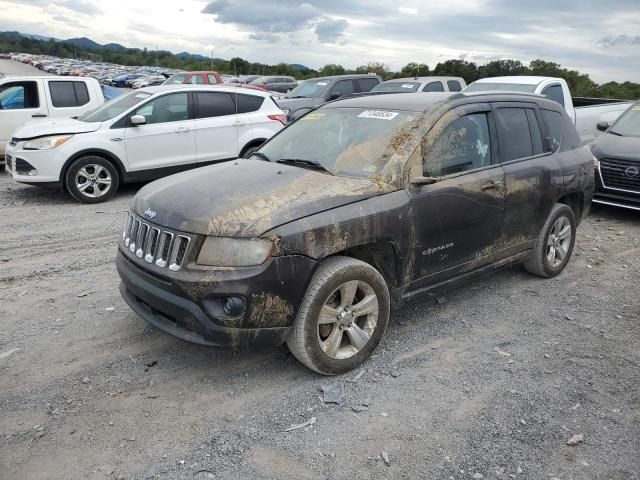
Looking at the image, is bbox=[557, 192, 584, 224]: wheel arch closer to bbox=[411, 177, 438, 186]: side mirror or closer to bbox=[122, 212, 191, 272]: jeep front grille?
bbox=[411, 177, 438, 186]: side mirror

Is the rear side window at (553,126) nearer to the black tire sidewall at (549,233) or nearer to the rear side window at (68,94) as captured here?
the black tire sidewall at (549,233)

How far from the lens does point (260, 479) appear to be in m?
2.78

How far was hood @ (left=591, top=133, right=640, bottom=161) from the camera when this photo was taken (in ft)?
25.5

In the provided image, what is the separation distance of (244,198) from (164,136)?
5.75 metres

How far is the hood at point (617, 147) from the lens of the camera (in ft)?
25.5

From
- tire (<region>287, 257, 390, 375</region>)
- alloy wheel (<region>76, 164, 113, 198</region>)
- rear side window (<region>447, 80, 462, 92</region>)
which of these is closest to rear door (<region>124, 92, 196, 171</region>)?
alloy wheel (<region>76, 164, 113, 198</region>)

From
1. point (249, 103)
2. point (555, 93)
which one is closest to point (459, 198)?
point (249, 103)

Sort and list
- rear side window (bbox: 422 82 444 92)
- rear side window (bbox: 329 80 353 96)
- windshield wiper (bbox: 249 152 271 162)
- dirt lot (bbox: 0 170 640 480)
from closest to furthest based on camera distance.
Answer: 1. dirt lot (bbox: 0 170 640 480)
2. windshield wiper (bbox: 249 152 271 162)
3. rear side window (bbox: 422 82 444 92)
4. rear side window (bbox: 329 80 353 96)

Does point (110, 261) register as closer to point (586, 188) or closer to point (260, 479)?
point (260, 479)

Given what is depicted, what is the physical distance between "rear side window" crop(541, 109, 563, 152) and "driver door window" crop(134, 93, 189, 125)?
5.80 m

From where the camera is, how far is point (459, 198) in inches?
164

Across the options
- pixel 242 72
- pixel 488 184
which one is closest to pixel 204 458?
pixel 488 184

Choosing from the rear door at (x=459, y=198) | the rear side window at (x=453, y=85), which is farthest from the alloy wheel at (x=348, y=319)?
the rear side window at (x=453, y=85)

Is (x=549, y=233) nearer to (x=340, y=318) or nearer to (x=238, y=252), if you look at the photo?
(x=340, y=318)
